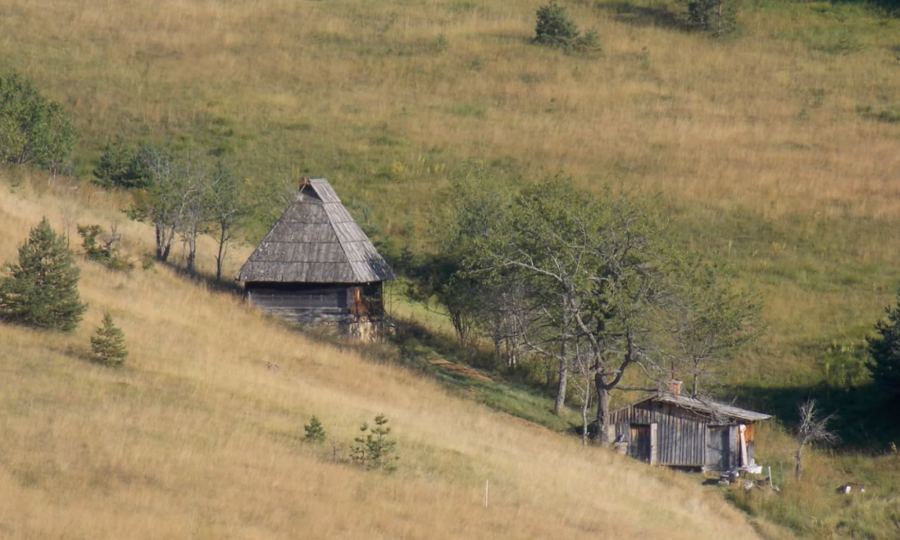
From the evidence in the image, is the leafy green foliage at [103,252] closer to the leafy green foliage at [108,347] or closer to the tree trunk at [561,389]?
the leafy green foliage at [108,347]

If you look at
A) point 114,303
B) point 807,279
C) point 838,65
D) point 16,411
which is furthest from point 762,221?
point 16,411

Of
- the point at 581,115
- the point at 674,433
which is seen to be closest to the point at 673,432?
the point at 674,433

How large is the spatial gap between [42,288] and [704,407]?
1739cm

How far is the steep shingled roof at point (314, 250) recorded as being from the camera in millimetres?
34344

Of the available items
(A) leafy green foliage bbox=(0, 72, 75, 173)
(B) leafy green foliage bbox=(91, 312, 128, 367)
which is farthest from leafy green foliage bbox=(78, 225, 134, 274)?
(B) leafy green foliage bbox=(91, 312, 128, 367)

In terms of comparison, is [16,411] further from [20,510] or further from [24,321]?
[24,321]

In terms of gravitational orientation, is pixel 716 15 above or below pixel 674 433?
above

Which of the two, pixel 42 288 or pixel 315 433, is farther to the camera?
pixel 42 288

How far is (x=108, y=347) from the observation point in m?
22.9

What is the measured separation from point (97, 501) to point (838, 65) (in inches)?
2219

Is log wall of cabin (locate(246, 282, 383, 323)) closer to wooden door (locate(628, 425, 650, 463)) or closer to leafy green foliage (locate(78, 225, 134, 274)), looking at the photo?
leafy green foliage (locate(78, 225, 134, 274))

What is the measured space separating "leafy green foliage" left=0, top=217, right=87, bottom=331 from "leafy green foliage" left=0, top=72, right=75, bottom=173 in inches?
697

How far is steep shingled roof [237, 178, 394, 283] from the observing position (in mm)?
34344

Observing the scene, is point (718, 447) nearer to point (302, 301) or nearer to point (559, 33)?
point (302, 301)
